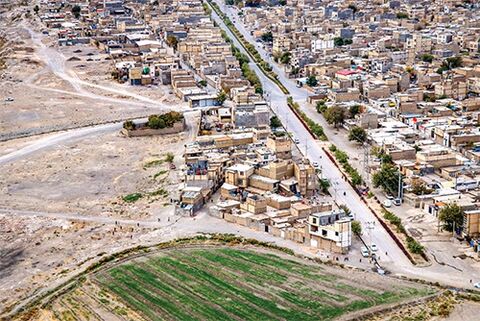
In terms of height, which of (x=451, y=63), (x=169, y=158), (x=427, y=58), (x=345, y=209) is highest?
(x=427, y=58)

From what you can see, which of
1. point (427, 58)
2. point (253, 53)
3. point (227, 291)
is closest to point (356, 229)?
point (227, 291)

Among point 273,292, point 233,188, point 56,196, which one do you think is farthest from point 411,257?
point 56,196

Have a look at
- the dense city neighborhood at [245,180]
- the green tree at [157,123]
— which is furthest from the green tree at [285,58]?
the green tree at [157,123]

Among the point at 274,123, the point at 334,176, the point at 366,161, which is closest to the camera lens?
the point at 334,176

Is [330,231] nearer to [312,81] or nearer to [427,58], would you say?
[312,81]

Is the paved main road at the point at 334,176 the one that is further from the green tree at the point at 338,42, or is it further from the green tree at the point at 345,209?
the green tree at the point at 338,42

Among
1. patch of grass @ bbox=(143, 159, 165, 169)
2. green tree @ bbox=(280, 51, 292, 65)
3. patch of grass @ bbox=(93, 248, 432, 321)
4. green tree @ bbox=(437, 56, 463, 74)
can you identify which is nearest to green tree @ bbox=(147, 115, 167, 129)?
patch of grass @ bbox=(143, 159, 165, 169)
